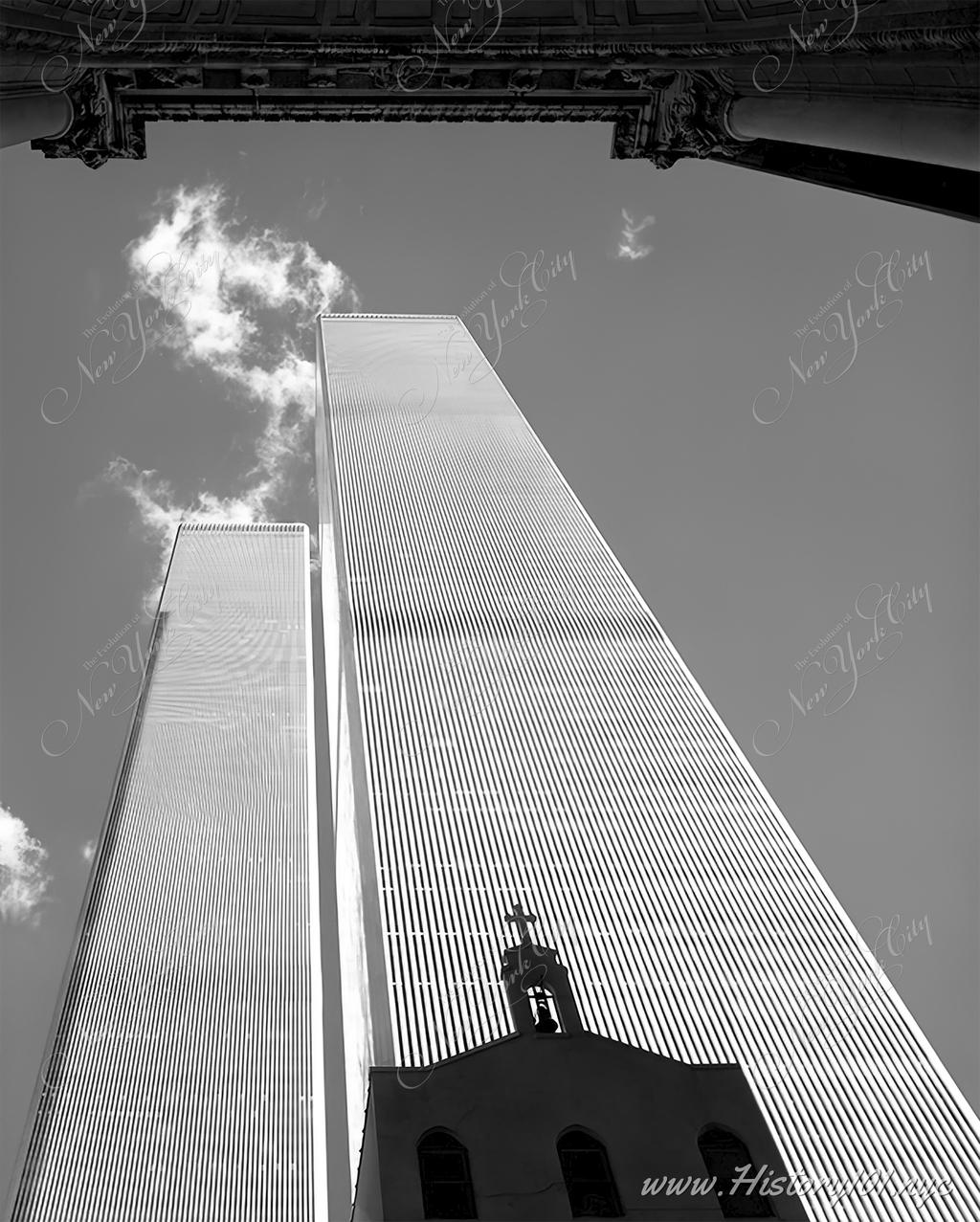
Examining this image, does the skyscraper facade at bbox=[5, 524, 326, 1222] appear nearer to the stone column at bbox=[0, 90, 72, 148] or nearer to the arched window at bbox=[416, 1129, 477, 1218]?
the arched window at bbox=[416, 1129, 477, 1218]

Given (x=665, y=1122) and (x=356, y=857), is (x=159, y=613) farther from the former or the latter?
→ (x=665, y=1122)

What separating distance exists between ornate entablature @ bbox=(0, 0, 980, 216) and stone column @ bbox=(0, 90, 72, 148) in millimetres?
206

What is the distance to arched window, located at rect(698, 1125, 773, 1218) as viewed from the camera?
21156mm

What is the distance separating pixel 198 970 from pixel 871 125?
91.1 m

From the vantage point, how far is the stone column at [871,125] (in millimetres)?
11914

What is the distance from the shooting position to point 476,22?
15.2 meters

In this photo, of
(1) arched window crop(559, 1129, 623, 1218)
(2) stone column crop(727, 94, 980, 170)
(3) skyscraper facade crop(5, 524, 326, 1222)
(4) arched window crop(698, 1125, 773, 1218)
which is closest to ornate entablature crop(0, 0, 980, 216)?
(2) stone column crop(727, 94, 980, 170)

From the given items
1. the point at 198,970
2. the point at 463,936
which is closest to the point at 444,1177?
the point at 463,936

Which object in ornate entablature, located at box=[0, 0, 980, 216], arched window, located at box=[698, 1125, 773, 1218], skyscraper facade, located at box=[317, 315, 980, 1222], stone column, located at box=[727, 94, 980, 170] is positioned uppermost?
skyscraper facade, located at box=[317, 315, 980, 1222]

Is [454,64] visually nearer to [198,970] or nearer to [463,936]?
[463,936]

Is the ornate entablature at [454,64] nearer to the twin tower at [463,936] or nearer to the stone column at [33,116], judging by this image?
the stone column at [33,116]

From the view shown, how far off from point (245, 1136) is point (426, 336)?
9859 centimetres

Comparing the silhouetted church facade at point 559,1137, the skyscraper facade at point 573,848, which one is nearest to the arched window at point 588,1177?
the silhouetted church facade at point 559,1137

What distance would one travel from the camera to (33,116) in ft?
44.1
